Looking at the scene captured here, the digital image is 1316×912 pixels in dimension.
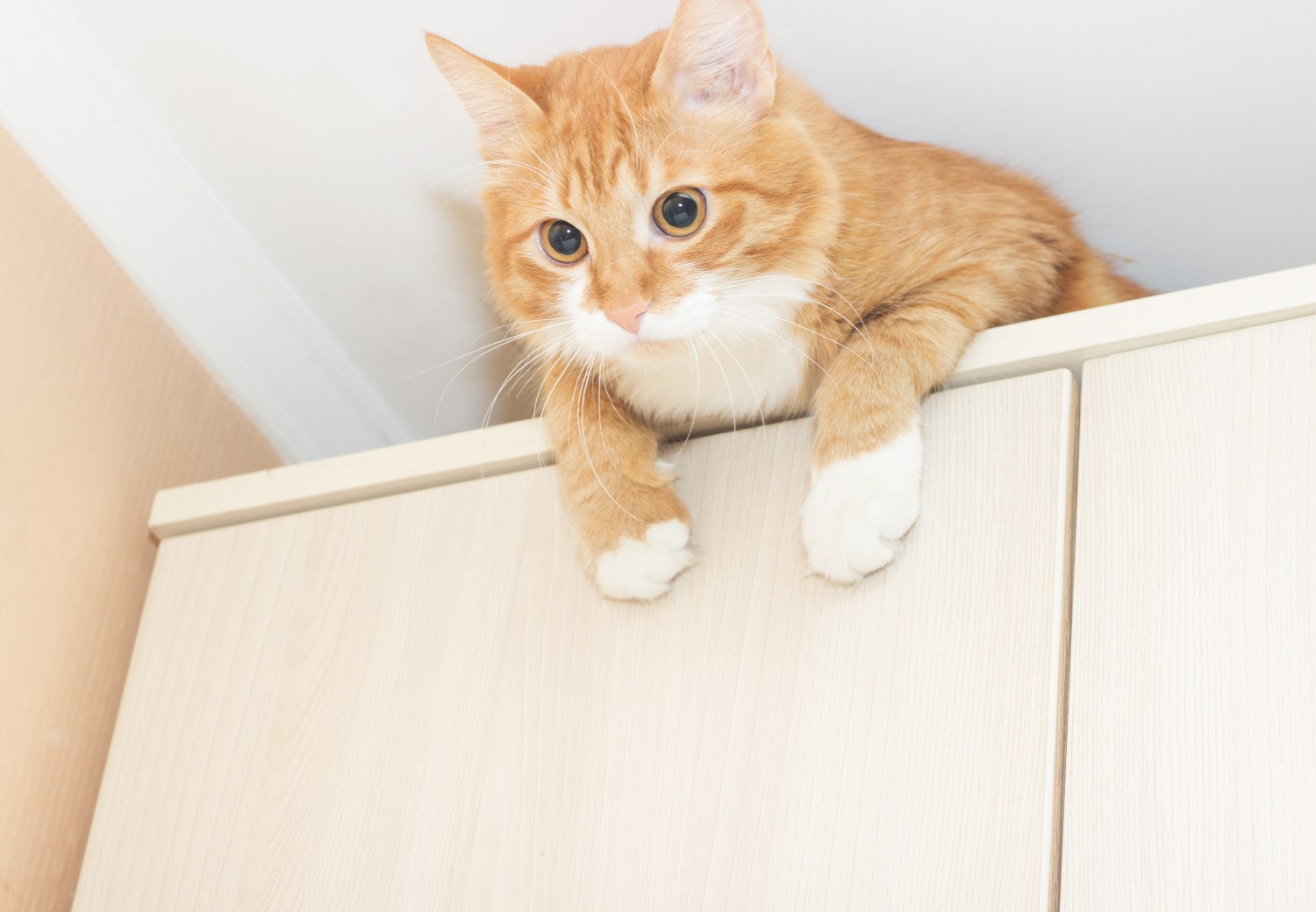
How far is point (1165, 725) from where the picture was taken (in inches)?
33.1

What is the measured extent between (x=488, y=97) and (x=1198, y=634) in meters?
0.91

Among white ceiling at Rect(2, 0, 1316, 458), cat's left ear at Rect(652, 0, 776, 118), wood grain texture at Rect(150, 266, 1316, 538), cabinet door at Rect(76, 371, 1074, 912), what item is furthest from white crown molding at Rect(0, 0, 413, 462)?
cat's left ear at Rect(652, 0, 776, 118)

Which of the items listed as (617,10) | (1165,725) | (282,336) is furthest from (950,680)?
(282,336)

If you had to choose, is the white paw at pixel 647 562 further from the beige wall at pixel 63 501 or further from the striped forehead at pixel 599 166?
the beige wall at pixel 63 501

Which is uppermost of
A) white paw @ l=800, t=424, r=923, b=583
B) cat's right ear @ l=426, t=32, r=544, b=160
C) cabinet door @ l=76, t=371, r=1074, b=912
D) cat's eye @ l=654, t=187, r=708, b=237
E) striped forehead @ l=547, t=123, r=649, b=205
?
cat's right ear @ l=426, t=32, r=544, b=160

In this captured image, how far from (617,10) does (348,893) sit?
3.44 ft

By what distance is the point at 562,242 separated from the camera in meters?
1.27

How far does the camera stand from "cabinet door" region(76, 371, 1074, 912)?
91 centimetres

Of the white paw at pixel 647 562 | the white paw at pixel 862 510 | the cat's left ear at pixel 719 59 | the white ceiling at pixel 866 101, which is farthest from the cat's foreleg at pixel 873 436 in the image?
the white ceiling at pixel 866 101

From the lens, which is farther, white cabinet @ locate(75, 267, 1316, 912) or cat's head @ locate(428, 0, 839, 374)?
cat's head @ locate(428, 0, 839, 374)

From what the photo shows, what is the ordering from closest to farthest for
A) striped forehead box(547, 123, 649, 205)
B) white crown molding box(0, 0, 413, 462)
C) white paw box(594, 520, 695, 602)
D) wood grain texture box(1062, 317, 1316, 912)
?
wood grain texture box(1062, 317, 1316, 912) < white paw box(594, 520, 695, 602) < striped forehead box(547, 123, 649, 205) < white crown molding box(0, 0, 413, 462)

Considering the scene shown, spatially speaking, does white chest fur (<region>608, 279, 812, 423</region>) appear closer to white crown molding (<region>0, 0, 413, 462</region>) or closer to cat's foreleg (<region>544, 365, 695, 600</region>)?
cat's foreleg (<region>544, 365, 695, 600</region>)

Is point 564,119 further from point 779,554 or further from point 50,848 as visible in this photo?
point 50,848

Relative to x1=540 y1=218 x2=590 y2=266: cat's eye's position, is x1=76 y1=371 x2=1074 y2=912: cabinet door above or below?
below
